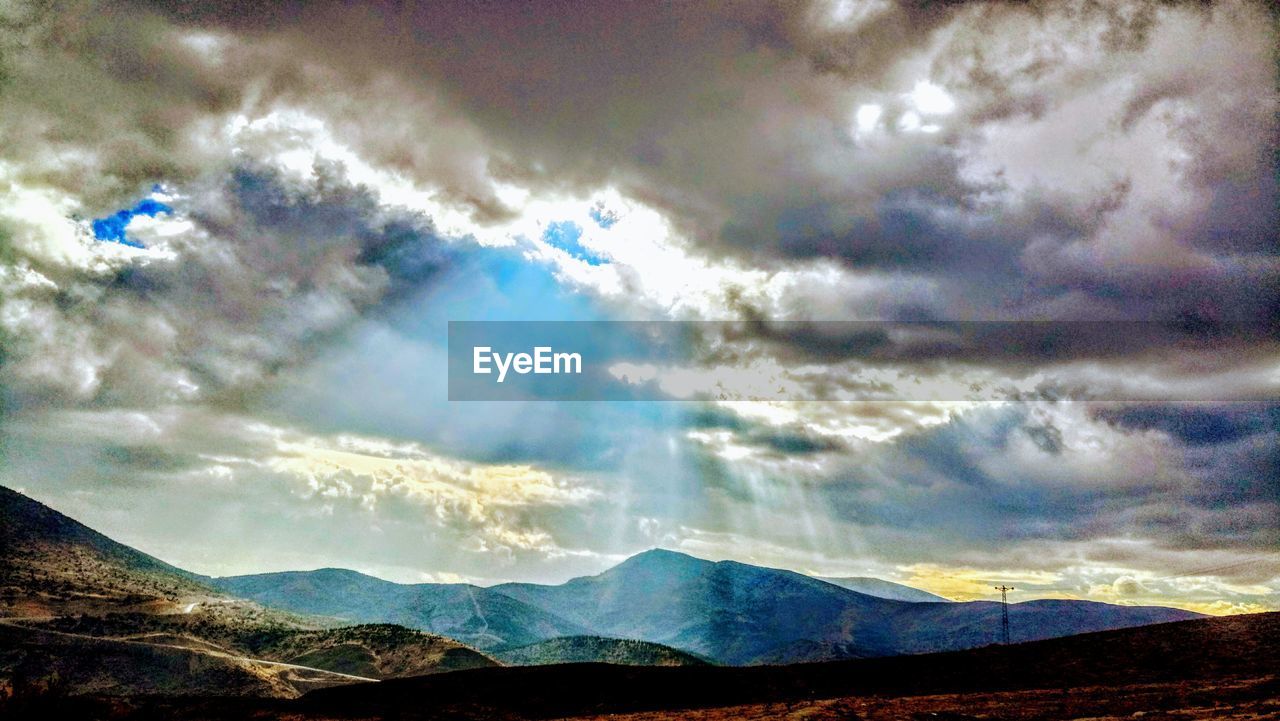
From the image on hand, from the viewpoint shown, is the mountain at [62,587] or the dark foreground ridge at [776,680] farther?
the mountain at [62,587]

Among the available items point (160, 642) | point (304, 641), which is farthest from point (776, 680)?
point (304, 641)

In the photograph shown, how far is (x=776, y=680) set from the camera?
56344mm

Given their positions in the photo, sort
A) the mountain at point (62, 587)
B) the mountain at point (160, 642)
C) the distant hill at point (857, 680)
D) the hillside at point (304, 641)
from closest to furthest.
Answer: the distant hill at point (857, 680)
the mountain at point (160, 642)
the hillside at point (304, 641)
the mountain at point (62, 587)

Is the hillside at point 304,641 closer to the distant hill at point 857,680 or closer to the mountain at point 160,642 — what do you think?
the mountain at point 160,642

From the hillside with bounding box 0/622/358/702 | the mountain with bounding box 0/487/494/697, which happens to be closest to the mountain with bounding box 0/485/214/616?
the mountain with bounding box 0/487/494/697

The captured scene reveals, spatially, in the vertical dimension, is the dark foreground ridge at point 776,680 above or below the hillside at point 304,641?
above

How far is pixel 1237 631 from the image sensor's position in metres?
57.9

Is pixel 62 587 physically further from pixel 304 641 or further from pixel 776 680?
pixel 776 680

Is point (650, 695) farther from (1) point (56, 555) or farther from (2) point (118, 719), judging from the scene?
(1) point (56, 555)

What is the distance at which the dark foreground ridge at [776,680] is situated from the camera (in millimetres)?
48812

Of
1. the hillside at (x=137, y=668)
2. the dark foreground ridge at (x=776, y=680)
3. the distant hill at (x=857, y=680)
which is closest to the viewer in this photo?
the distant hill at (x=857, y=680)

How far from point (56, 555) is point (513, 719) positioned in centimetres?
20983

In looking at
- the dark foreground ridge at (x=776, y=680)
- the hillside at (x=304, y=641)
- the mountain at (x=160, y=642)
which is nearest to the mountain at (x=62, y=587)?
the mountain at (x=160, y=642)

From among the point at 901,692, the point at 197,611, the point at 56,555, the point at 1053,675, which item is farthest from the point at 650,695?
the point at 56,555
